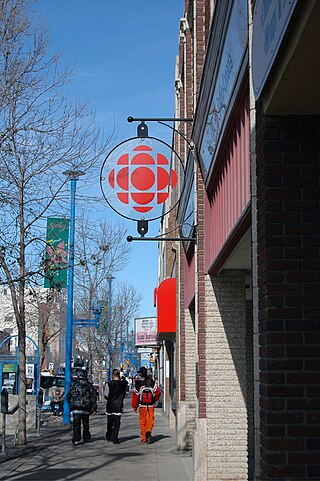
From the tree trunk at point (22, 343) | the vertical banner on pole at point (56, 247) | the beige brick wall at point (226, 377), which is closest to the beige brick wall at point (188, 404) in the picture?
the vertical banner on pole at point (56, 247)

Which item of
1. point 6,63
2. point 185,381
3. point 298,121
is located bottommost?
Answer: point 185,381

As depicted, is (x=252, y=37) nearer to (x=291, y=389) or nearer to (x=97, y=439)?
(x=291, y=389)

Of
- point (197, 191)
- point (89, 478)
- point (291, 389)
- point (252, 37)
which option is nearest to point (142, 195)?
point (197, 191)

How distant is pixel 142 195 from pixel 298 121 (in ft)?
→ 23.5

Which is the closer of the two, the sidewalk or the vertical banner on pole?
the sidewalk

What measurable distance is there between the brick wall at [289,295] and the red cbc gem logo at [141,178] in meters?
6.84

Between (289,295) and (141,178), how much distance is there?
25.1 feet

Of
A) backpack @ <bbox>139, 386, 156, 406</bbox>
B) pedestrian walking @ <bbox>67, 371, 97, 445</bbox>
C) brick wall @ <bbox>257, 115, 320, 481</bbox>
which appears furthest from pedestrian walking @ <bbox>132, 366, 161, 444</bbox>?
brick wall @ <bbox>257, 115, 320, 481</bbox>

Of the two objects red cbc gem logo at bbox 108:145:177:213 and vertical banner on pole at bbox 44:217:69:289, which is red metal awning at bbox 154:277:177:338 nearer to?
vertical banner on pole at bbox 44:217:69:289

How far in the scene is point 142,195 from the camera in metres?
12.2

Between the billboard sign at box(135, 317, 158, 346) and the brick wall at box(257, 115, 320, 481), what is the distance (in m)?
39.6

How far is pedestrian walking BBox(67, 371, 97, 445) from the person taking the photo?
16.4m

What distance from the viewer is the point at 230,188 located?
7.58 m

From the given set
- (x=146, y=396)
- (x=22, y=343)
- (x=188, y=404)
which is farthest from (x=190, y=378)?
(x=22, y=343)
